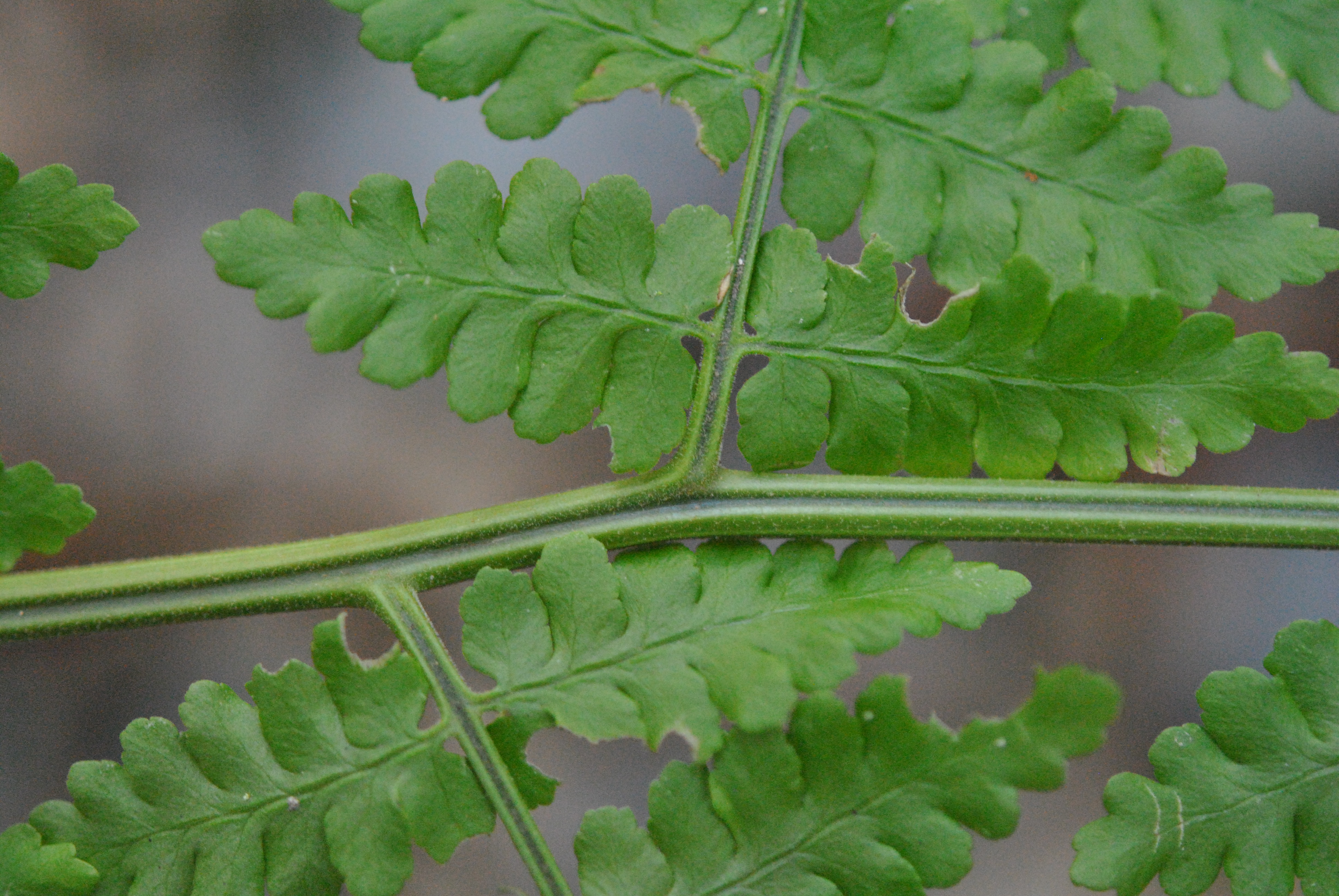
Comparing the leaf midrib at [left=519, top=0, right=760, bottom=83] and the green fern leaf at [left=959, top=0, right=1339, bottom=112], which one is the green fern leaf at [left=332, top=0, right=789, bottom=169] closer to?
the leaf midrib at [left=519, top=0, right=760, bottom=83]

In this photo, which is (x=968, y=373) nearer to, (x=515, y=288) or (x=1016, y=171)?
(x=1016, y=171)

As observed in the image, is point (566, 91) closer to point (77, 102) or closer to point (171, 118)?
point (171, 118)

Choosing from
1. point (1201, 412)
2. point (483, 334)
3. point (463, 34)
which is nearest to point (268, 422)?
point (483, 334)

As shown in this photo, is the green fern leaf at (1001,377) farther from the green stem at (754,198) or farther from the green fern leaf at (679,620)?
the green fern leaf at (679,620)

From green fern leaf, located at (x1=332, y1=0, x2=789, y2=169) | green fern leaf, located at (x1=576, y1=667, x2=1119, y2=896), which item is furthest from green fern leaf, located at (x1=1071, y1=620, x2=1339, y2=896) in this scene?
green fern leaf, located at (x1=332, y1=0, x2=789, y2=169)

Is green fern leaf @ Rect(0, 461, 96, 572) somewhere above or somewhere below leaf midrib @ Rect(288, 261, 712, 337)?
below

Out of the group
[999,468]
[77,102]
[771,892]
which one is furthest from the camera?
[77,102]
